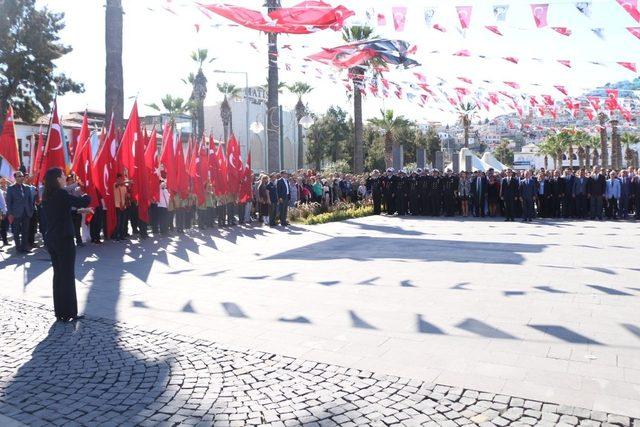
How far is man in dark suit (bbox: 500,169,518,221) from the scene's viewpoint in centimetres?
1981

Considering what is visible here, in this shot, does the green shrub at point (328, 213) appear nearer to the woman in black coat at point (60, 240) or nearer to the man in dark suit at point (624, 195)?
the man in dark suit at point (624, 195)

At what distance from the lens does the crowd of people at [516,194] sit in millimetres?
19469

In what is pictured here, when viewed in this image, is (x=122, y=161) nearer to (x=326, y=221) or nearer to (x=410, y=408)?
(x=326, y=221)

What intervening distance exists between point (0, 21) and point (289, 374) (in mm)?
32753

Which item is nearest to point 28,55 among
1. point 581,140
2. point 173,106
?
point 173,106

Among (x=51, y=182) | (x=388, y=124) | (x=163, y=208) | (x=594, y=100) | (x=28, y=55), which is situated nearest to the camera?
(x=51, y=182)

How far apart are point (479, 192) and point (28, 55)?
86.6 ft

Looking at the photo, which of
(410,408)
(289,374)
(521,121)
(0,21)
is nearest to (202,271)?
(289,374)

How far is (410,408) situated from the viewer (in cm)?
417

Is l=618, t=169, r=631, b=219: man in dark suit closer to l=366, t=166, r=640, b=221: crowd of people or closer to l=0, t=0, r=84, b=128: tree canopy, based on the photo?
l=366, t=166, r=640, b=221: crowd of people

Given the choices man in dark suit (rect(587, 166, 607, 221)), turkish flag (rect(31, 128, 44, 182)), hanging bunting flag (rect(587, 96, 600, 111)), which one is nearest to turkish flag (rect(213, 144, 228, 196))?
turkish flag (rect(31, 128, 44, 182))

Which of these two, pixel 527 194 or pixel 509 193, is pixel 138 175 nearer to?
pixel 509 193

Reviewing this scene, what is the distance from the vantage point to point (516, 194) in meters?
19.8

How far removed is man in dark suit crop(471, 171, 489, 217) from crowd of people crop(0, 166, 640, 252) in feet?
0.12
